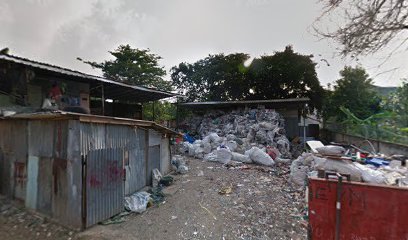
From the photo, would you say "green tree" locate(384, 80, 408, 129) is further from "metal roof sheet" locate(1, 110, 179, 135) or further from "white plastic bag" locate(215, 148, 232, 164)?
"metal roof sheet" locate(1, 110, 179, 135)

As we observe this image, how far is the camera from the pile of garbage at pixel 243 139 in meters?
10.4

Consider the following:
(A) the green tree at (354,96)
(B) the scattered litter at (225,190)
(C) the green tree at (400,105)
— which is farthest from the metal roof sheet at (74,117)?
(A) the green tree at (354,96)

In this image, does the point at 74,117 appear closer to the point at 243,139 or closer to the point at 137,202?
the point at 137,202

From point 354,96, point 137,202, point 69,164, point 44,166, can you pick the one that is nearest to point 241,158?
point 137,202

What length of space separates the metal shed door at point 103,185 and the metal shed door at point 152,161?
5.78 feet

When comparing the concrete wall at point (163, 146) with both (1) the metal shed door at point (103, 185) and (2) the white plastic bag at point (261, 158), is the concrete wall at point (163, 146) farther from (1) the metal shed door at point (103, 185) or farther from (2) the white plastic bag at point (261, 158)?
(2) the white plastic bag at point (261, 158)

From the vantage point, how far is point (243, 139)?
12.6 m

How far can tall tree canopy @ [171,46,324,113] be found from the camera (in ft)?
63.2

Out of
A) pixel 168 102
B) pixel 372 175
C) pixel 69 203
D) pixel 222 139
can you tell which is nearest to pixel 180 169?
pixel 222 139

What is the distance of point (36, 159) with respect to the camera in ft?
17.0

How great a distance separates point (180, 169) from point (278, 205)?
4346mm

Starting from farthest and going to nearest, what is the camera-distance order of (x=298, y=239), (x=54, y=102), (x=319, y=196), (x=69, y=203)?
(x=54, y=102) < (x=69, y=203) < (x=298, y=239) < (x=319, y=196)

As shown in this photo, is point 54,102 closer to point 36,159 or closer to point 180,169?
point 36,159

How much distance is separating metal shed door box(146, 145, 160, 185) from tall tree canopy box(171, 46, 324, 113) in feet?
48.9
